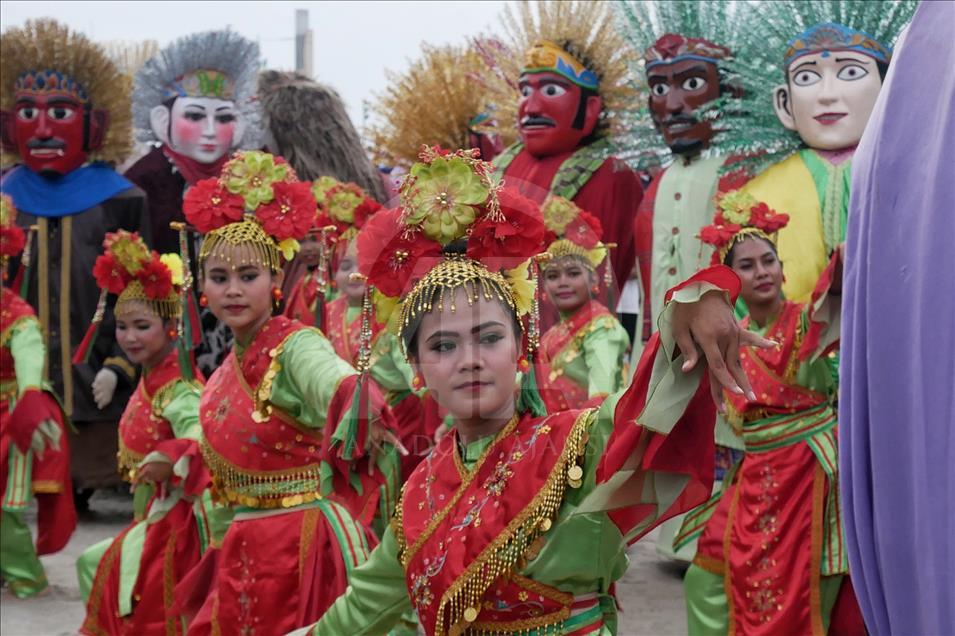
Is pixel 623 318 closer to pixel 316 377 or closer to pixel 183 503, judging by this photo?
pixel 183 503

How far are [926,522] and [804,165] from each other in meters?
4.43

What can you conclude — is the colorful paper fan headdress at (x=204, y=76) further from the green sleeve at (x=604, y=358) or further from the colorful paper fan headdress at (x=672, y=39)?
the green sleeve at (x=604, y=358)

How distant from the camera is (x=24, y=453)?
241 inches

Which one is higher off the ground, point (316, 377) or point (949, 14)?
point (949, 14)

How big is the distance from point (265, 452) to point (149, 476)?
0.89 meters

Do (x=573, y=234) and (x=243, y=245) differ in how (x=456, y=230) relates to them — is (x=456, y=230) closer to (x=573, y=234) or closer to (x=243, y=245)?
(x=243, y=245)

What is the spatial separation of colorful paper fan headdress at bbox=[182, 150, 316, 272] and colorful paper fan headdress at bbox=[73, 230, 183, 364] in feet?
3.90

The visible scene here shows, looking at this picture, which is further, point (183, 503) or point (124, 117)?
point (124, 117)

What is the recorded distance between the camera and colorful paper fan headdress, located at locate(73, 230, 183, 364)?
549 centimetres

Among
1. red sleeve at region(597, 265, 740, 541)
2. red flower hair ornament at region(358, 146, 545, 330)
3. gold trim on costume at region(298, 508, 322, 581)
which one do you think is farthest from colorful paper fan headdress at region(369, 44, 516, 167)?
red sleeve at region(597, 265, 740, 541)

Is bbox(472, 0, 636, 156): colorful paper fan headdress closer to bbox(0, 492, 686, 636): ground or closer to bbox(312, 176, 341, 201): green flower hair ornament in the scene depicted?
bbox(312, 176, 341, 201): green flower hair ornament

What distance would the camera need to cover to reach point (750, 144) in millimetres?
5996

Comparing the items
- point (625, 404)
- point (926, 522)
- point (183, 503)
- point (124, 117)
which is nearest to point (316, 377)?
point (183, 503)

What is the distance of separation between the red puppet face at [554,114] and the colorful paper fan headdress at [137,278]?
2.16 meters
